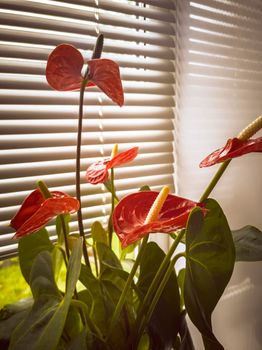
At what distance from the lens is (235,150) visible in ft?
1.39

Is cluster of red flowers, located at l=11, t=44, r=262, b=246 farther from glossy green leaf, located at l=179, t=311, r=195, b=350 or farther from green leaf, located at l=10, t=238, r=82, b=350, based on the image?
glossy green leaf, located at l=179, t=311, r=195, b=350

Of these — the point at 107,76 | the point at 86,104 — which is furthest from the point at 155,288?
the point at 86,104

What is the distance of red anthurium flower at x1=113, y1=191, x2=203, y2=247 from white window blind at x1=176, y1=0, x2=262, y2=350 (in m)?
Answer: 0.28

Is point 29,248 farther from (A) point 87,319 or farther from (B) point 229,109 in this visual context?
(B) point 229,109

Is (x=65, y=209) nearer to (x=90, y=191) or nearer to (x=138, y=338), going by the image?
(x=138, y=338)

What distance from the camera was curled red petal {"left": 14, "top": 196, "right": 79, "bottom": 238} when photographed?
0.42 meters

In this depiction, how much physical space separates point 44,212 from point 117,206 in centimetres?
10

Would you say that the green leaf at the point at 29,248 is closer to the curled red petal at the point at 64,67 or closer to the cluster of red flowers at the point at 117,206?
the cluster of red flowers at the point at 117,206

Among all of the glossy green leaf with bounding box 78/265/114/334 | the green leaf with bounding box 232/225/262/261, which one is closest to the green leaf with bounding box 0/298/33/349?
the glossy green leaf with bounding box 78/265/114/334

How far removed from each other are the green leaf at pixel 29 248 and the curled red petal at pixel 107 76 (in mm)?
290

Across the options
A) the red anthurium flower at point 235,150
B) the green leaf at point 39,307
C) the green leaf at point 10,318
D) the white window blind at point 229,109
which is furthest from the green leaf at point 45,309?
the white window blind at point 229,109

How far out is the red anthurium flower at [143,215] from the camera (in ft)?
1.16

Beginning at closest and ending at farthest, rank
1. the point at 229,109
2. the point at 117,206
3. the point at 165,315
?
1. the point at 117,206
2. the point at 165,315
3. the point at 229,109

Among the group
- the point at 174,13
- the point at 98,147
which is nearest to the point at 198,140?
the point at 98,147
